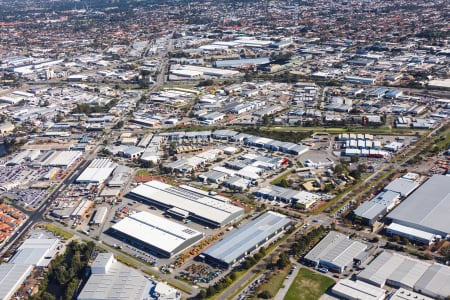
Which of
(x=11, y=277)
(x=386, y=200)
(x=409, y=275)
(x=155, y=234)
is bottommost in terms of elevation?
(x=11, y=277)

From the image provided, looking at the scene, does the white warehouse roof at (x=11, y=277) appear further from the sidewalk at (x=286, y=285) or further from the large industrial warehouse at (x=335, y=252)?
the large industrial warehouse at (x=335, y=252)

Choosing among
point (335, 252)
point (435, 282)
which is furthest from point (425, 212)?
point (335, 252)

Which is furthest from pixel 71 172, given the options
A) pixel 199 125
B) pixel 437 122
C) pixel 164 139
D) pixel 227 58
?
pixel 227 58

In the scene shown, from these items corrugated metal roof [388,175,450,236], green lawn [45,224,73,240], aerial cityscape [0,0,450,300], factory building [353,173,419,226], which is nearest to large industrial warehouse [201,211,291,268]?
aerial cityscape [0,0,450,300]

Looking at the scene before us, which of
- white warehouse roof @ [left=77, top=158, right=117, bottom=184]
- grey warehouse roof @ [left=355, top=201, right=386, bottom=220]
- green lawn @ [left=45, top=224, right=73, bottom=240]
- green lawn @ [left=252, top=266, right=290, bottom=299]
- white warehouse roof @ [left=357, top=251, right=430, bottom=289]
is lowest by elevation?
green lawn @ [left=45, top=224, right=73, bottom=240]

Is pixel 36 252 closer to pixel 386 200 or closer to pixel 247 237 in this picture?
pixel 247 237

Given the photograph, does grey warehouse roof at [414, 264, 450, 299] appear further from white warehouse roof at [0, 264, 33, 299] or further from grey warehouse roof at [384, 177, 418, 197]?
white warehouse roof at [0, 264, 33, 299]
